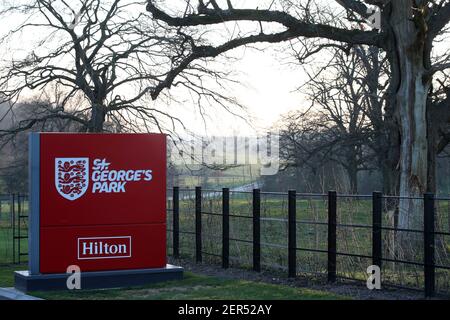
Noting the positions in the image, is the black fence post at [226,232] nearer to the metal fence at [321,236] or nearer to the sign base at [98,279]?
the metal fence at [321,236]

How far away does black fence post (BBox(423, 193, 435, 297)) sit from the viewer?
39.8ft

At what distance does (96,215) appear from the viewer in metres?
14.3

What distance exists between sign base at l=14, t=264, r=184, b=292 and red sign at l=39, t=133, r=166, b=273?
16 centimetres

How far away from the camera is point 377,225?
13.1 meters

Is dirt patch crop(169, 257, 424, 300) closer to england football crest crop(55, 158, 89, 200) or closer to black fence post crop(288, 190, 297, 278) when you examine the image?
black fence post crop(288, 190, 297, 278)

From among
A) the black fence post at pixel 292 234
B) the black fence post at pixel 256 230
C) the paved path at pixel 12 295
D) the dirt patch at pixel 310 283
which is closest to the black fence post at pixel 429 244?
the dirt patch at pixel 310 283

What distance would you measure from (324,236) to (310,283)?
3.28 metres

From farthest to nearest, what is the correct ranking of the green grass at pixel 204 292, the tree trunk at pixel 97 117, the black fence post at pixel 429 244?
the tree trunk at pixel 97 117 → the green grass at pixel 204 292 → the black fence post at pixel 429 244

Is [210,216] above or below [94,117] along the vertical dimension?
below

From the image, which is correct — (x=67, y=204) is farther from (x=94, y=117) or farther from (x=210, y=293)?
(x=94, y=117)

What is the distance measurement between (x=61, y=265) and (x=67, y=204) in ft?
3.64

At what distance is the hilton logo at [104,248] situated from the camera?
1418 cm

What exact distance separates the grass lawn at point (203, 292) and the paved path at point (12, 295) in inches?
9.5

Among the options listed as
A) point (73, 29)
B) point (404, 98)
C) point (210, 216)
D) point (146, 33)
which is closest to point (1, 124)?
point (73, 29)
